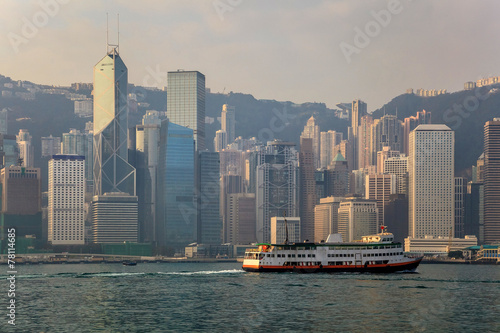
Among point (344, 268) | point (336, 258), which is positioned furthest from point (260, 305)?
point (336, 258)

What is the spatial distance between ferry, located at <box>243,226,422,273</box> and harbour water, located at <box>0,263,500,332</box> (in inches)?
359

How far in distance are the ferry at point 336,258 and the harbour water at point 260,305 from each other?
9.12 meters

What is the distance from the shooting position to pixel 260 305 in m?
120

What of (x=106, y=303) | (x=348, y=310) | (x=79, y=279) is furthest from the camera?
(x=79, y=279)

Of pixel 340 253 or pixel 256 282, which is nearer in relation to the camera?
pixel 256 282

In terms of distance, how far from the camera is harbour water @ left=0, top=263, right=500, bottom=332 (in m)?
100

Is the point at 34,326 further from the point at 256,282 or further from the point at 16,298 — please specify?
the point at 256,282

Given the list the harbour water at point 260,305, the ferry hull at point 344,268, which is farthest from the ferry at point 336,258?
the harbour water at point 260,305

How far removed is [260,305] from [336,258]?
211 feet

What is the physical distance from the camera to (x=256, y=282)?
159500 mm

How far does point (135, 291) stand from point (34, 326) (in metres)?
44.4

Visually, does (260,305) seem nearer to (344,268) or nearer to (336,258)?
(344,268)

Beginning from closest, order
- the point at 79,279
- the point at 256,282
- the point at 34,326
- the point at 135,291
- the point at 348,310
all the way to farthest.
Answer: the point at 34,326 < the point at 348,310 < the point at 135,291 < the point at 256,282 < the point at 79,279

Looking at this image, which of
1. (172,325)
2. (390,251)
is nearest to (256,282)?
(390,251)
